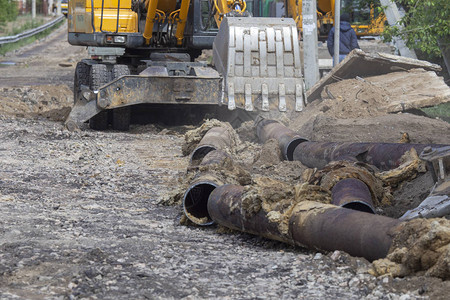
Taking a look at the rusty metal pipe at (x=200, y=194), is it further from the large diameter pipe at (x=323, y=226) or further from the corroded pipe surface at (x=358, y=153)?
the corroded pipe surface at (x=358, y=153)

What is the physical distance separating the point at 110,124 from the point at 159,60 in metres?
1.44

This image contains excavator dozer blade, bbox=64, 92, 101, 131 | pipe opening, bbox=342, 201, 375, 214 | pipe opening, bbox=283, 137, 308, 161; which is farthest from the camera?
excavator dozer blade, bbox=64, 92, 101, 131

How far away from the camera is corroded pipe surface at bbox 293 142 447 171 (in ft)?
24.3

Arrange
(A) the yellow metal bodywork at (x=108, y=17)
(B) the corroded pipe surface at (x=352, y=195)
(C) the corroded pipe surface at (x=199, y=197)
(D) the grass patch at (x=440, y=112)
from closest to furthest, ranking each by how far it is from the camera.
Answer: (B) the corroded pipe surface at (x=352, y=195) < (C) the corroded pipe surface at (x=199, y=197) < (A) the yellow metal bodywork at (x=108, y=17) < (D) the grass patch at (x=440, y=112)

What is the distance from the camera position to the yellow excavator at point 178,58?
39.0 feet

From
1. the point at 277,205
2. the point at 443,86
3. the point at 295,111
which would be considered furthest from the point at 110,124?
the point at 277,205

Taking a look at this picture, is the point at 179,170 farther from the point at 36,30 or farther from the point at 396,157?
the point at 36,30

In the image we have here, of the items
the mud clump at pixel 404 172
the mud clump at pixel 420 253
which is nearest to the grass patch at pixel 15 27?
the mud clump at pixel 404 172

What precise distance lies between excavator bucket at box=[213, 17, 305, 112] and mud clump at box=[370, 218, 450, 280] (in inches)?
294

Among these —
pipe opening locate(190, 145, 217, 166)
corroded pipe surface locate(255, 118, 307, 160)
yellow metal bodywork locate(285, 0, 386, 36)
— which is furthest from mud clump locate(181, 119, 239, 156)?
yellow metal bodywork locate(285, 0, 386, 36)

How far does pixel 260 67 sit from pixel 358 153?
4.44 m

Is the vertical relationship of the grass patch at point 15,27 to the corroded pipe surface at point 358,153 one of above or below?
below

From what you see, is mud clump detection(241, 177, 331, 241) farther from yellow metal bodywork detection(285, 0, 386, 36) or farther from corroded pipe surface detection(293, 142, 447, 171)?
yellow metal bodywork detection(285, 0, 386, 36)

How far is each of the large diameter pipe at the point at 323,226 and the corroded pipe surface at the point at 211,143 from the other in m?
2.78
